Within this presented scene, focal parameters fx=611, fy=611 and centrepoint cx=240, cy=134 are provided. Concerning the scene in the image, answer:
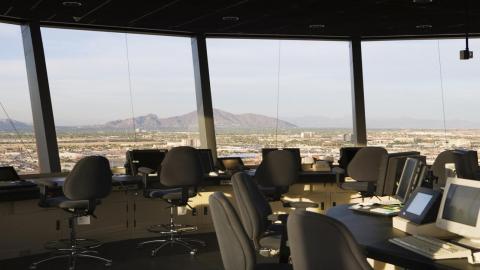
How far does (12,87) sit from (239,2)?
10.2 feet

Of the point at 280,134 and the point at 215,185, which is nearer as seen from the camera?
the point at 215,185

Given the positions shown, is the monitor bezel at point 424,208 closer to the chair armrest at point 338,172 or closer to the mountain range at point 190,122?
the chair armrest at point 338,172

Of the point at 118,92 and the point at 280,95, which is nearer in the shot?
the point at 118,92

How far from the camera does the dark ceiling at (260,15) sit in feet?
22.1

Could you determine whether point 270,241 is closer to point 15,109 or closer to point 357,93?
point 15,109

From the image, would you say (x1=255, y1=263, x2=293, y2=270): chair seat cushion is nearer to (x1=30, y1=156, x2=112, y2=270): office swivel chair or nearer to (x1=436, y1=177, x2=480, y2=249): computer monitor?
(x1=436, y1=177, x2=480, y2=249): computer monitor

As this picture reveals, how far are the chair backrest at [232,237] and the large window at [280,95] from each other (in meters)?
6.12

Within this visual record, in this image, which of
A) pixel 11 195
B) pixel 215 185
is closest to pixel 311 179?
pixel 215 185

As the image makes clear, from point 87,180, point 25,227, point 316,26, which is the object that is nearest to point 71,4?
point 87,180

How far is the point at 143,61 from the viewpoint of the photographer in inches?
342

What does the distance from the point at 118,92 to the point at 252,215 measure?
14.4ft

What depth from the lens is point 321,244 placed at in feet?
7.41

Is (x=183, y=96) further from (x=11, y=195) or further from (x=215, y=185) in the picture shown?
(x=11, y=195)

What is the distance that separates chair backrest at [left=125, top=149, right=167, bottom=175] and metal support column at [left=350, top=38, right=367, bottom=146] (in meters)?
3.45
